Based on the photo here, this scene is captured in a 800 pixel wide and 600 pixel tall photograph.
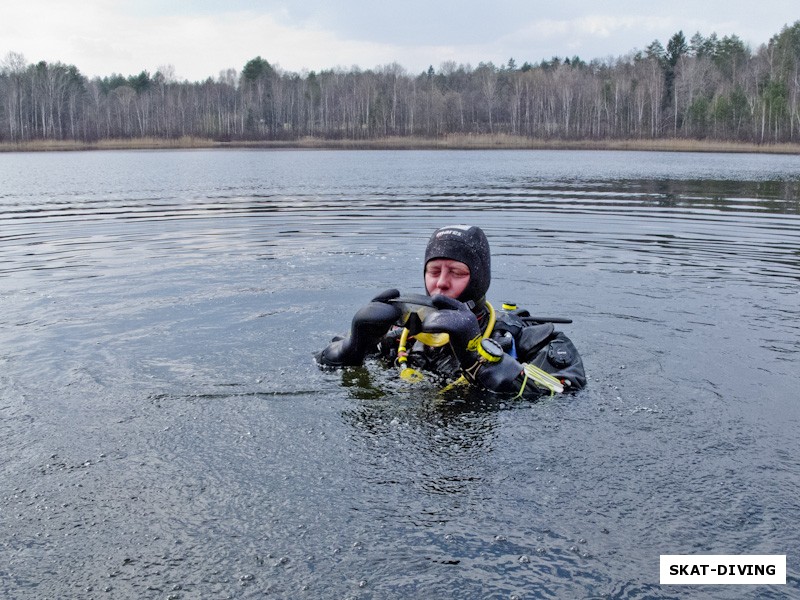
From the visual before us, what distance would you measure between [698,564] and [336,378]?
11.4ft

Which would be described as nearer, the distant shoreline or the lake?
the lake

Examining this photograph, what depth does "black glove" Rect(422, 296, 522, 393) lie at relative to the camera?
5.48 metres

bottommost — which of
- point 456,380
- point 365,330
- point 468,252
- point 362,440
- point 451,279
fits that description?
point 362,440

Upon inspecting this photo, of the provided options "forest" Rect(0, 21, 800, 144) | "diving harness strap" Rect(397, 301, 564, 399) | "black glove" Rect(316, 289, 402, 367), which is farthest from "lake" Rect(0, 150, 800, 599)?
"forest" Rect(0, 21, 800, 144)

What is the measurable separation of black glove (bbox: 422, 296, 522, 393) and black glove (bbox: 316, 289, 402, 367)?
1.09ft

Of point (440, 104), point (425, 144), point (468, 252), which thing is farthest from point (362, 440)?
point (440, 104)

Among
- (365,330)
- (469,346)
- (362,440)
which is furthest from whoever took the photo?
(365,330)

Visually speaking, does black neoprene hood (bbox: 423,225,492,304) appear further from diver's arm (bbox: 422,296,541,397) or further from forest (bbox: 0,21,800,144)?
forest (bbox: 0,21,800,144)

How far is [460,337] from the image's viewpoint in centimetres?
553

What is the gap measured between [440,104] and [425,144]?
2557 centimetres

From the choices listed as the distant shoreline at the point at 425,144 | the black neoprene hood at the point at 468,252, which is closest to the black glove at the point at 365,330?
the black neoprene hood at the point at 468,252

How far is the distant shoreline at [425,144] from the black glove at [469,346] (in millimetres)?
62824

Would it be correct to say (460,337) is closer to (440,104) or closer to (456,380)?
(456,380)

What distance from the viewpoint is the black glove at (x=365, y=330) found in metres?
5.79
